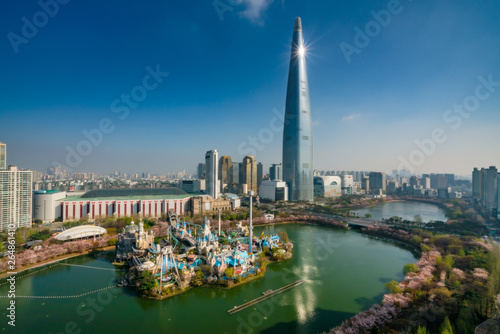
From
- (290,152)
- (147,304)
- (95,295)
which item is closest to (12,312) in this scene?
(95,295)

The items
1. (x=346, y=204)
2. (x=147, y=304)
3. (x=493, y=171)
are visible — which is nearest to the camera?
(x=147, y=304)

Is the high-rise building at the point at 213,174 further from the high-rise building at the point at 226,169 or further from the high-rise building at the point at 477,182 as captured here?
the high-rise building at the point at 477,182

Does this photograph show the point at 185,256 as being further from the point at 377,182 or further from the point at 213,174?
the point at 377,182

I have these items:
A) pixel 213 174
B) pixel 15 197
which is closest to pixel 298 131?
pixel 213 174

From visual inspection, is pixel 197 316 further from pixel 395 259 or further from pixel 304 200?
pixel 304 200

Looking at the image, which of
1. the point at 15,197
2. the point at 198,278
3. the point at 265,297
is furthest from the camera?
the point at 15,197

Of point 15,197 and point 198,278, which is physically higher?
point 15,197
